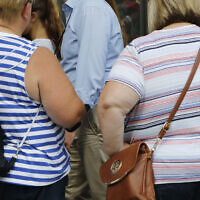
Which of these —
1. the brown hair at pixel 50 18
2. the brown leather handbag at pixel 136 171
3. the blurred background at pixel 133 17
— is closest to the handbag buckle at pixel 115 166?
the brown leather handbag at pixel 136 171

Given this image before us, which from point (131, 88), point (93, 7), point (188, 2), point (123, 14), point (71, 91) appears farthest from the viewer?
point (123, 14)

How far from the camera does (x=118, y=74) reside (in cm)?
165

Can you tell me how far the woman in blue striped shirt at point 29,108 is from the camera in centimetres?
176

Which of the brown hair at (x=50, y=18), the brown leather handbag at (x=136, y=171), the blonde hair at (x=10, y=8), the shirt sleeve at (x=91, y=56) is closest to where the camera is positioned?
the brown leather handbag at (x=136, y=171)

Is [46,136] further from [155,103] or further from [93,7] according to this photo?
[93,7]

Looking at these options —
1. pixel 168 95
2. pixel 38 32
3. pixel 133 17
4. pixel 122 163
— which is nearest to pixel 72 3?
pixel 38 32

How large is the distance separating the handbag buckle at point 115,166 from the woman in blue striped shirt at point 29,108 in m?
0.31

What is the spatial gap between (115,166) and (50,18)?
4.34 feet

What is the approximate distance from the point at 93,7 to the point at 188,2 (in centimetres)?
84

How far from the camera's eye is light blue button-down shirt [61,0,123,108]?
93.2 inches

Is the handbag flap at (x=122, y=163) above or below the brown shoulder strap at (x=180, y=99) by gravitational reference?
below

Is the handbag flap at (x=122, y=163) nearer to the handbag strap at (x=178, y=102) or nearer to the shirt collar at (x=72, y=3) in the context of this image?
the handbag strap at (x=178, y=102)

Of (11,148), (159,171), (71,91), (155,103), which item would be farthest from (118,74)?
(11,148)

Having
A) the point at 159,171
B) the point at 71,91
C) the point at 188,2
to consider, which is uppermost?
the point at 188,2
